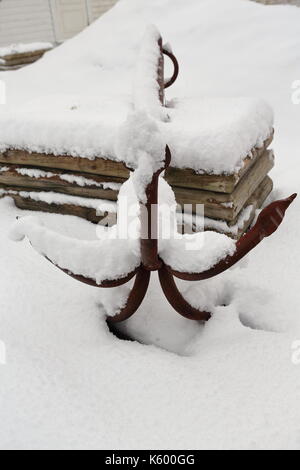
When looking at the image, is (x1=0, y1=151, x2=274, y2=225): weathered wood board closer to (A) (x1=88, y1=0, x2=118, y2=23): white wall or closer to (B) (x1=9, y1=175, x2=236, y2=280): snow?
(B) (x1=9, y1=175, x2=236, y2=280): snow

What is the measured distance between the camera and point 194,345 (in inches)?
71.1

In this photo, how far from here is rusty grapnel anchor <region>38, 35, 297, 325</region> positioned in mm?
1408

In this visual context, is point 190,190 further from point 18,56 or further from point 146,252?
point 18,56

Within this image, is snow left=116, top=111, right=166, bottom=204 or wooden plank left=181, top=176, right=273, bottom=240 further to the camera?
wooden plank left=181, top=176, right=273, bottom=240

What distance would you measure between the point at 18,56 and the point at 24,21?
209 inches

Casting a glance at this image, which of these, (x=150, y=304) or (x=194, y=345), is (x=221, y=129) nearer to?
(x=150, y=304)

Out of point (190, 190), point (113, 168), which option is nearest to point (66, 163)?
point (113, 168)

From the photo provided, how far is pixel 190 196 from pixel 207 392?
1.14 m

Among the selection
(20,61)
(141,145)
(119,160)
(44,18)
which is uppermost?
(141,145)

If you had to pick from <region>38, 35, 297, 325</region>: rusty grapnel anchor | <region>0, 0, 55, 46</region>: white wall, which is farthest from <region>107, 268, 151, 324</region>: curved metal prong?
<region>0, 0, 55, 46</region>: white wall

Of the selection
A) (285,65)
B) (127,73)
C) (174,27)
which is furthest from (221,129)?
(174,27)

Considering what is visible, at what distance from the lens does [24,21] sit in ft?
38.8

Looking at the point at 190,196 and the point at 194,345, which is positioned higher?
the point at 190,196

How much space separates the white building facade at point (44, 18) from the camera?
11641 millimetres
